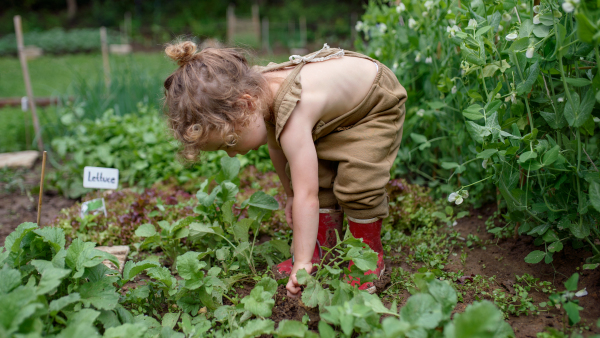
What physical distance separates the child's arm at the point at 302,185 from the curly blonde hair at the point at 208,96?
16 centimetres

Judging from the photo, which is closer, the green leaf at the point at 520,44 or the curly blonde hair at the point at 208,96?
the green leaf at the point at 520,44

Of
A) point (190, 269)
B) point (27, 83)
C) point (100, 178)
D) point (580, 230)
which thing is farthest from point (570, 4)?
point (27, 83)

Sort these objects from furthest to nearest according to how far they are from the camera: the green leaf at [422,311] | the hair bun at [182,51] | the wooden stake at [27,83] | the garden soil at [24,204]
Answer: the wooden stake at [27,83]
the garden soil at [24,204]
the hair bun at [182,51]
the green leaf at [422,311]

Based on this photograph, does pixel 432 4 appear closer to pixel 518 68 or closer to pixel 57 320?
pixel 518 68

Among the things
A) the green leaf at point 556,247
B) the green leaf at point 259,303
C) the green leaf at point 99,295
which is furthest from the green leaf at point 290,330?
the green leaf at point 556,247

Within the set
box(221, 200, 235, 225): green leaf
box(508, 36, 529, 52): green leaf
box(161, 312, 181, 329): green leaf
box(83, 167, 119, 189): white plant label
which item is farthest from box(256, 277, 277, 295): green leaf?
box(83, 167, 119, 189): white plant label

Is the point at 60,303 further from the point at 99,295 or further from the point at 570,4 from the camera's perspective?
the point at 570,4

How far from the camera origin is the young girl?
4.94 ft

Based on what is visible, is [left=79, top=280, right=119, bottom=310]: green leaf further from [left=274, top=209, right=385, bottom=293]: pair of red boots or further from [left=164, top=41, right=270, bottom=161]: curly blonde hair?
[left=274, top=209, right=385, bottom=293]: pair of red boots

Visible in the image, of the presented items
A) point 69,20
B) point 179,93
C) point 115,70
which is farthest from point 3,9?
point 179,93

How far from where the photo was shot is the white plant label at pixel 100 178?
2412mm

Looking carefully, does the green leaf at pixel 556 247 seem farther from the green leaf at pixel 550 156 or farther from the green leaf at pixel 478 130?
the green leaf at pixel 478 130

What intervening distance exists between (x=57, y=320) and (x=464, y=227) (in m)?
1.80

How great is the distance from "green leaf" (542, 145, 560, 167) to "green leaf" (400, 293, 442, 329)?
0.59 m
